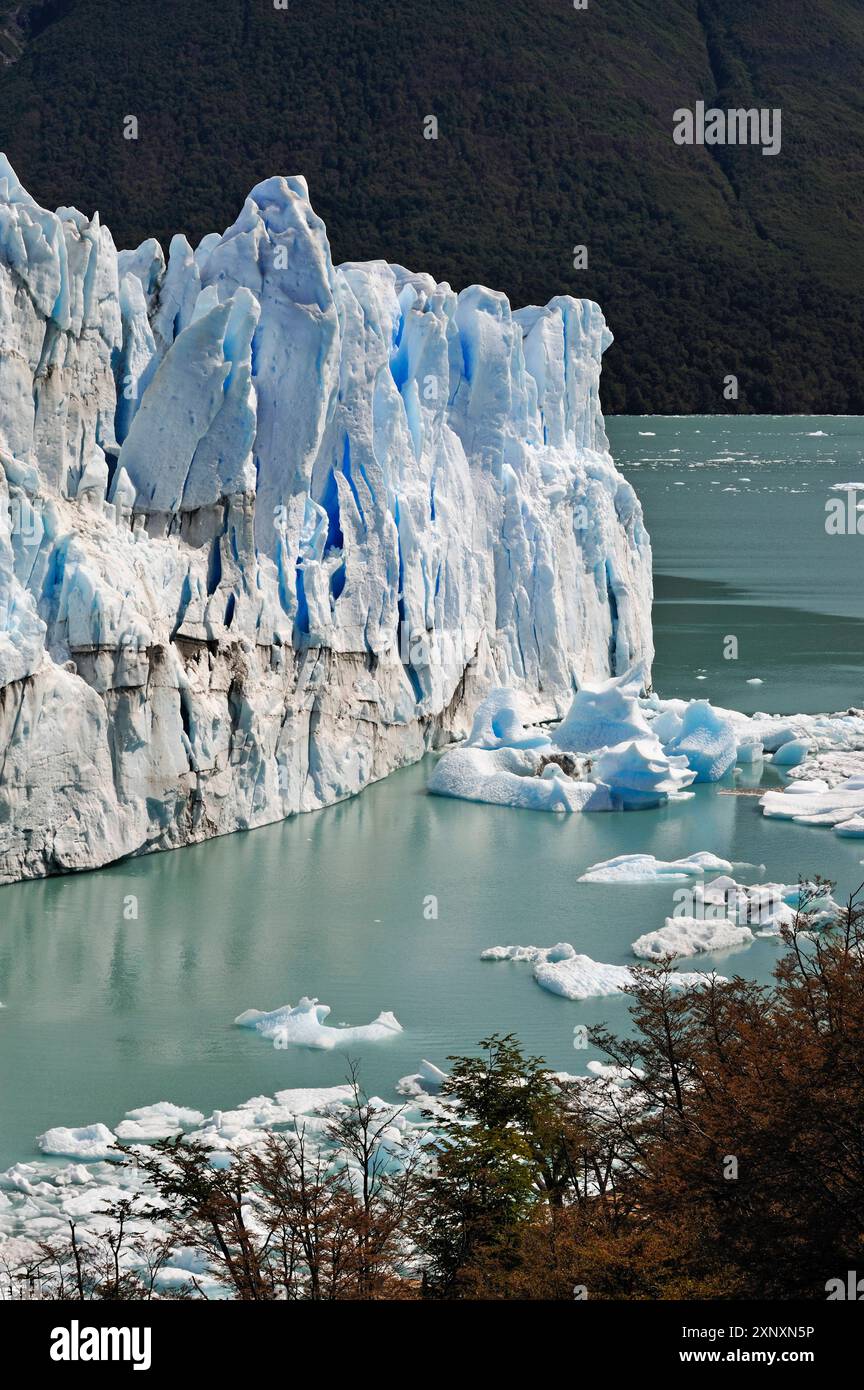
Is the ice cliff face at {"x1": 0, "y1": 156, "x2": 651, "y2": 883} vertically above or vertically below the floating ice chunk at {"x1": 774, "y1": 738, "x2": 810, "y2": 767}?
above

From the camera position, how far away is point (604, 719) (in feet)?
65.6

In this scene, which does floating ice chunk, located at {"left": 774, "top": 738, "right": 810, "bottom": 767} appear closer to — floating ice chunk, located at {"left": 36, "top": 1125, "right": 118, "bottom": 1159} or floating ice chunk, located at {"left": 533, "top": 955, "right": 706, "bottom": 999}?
floating ice chunk, located at {"left": 533, "top": 955, "right": 706, "bottom": 999}

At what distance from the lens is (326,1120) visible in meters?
10.1

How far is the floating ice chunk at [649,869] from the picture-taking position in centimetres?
1596

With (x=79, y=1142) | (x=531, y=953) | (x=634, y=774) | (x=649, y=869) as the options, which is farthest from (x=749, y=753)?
(x=79, y=1142)

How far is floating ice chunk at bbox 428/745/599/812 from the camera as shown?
62.0 feet

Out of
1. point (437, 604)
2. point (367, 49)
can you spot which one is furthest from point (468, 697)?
point (367, 49)

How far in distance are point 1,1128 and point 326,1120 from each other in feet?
6.14

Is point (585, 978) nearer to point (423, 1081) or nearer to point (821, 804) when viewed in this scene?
point (423, 1081)

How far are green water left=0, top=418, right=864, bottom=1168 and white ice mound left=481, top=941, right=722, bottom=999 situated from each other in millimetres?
124

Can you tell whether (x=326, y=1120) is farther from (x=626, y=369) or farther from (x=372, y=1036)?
(x=626, y=369)

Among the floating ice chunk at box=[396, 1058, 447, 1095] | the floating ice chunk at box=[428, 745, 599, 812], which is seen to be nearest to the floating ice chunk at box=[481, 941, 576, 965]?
the floating ice chunk at box=[396, 1058, 447, 1095]

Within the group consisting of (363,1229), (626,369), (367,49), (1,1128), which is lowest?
(1,1128)

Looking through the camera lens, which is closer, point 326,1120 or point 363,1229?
point 363,1229
